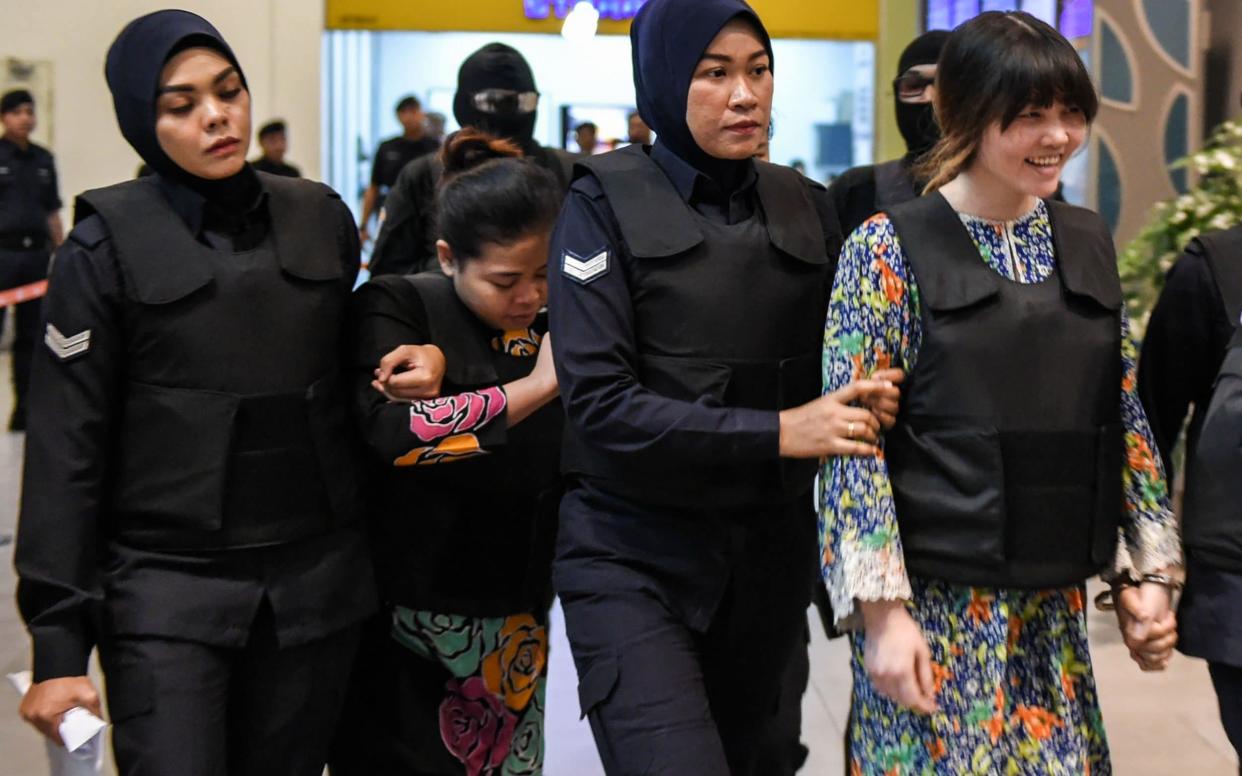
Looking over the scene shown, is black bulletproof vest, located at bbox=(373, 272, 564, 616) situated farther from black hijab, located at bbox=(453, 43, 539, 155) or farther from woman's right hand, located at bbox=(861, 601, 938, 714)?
black hijab, located at bbox=(453, 43, 539, 155)

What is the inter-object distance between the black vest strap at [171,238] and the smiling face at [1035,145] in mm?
1052

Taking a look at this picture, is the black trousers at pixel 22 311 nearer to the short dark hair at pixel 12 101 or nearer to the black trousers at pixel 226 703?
the short dark hair at pixel 12 101

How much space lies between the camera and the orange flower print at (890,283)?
1905 mm

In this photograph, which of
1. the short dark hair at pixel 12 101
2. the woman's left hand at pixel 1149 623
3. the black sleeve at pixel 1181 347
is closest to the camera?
the woman's left hand at pixel 1149 623

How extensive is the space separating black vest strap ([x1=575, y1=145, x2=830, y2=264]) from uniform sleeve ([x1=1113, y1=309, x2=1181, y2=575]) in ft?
1.68

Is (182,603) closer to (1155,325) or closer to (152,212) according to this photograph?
(152,212)

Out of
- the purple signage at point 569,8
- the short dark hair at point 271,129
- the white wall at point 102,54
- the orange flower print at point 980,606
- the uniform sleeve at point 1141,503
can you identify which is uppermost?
the purple signage at point 569,8

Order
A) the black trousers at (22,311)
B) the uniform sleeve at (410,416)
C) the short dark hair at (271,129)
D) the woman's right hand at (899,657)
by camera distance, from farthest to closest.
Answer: the short dark hair at (271,129) < the black trousers at (22,311) < the uniform sleeve at (410,416) < the woman's right hand at (899,657)

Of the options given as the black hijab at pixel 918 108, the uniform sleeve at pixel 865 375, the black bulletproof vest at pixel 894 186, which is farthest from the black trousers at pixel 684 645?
the black hijab at pixel 918 108

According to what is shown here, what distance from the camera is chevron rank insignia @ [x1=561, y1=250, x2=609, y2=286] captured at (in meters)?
2.12

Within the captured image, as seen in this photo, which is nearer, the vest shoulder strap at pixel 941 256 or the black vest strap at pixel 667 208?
the vest shoulder strap at pixel 941 256

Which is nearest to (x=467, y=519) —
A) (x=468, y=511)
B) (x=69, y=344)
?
(x=468, y=511)

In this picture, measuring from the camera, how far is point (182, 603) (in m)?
2.13

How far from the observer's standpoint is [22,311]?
7.94 metres
